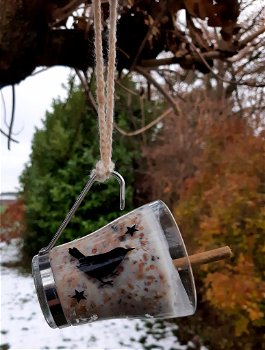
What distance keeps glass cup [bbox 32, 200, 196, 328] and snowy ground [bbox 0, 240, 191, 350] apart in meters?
2.76

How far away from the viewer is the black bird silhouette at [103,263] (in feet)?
1.75

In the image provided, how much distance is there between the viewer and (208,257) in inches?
21.5

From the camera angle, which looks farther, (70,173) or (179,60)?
(70,173)

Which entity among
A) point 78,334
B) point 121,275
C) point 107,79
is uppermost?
point 107,79

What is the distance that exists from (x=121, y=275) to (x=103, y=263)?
2cm

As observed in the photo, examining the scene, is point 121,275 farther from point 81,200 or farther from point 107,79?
point 107,79

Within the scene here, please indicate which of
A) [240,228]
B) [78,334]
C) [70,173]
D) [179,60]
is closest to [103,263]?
[179,60]

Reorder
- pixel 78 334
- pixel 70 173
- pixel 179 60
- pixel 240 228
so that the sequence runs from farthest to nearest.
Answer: pixel 70 173 → pixel 78 334 → pixel 240 228 → pixel 179 60

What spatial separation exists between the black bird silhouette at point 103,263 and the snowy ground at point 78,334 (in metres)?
2.79

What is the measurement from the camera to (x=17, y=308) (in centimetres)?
407

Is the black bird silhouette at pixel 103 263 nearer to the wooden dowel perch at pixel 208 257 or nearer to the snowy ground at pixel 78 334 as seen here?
the wooden dowel perch at pixel 208 257

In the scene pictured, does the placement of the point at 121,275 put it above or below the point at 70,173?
above

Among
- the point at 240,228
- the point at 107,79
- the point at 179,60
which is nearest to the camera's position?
the point at 107,79

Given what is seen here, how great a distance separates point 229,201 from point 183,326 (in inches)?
59.0
